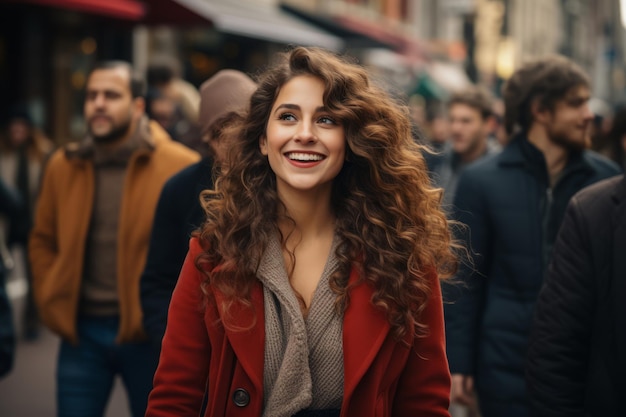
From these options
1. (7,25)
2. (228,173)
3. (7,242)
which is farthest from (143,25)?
(228,173)

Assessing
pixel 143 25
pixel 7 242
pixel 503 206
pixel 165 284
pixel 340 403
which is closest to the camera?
pixel 340 403

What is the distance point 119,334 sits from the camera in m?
4.92

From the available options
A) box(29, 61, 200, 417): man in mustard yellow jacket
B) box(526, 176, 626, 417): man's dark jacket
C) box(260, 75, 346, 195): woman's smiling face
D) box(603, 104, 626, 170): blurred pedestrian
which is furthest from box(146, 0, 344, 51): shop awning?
box(260, 75, 346, 195): woman's smiling face

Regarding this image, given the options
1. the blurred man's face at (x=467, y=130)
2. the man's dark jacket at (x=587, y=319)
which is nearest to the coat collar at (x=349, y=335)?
the man's dark jacket at (x=587, y=319)

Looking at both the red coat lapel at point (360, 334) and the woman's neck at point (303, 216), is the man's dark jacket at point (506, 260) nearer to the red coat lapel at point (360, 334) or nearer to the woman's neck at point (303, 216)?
the woman's neck at point (303, 216)

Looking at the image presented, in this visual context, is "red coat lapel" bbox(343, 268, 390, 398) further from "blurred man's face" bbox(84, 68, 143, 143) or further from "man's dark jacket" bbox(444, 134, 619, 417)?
"blurred man's face" bbox(84, 68, 143, 143)

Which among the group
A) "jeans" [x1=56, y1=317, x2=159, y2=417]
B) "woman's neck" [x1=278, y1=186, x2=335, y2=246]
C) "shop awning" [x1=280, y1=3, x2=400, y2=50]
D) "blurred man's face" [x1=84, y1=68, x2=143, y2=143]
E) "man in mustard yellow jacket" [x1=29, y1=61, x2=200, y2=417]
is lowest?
"jeans" [x1=56, y1=317, x2=159, y2=417]

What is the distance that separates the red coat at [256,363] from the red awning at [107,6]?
28.8 feet

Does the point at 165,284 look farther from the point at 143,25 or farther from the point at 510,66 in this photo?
the point at 510,66

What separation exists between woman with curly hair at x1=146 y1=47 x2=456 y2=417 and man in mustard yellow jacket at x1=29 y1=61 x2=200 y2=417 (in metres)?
1.80

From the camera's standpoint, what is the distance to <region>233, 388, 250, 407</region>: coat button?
2896 mm

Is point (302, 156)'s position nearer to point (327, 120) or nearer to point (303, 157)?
point (303, 157)

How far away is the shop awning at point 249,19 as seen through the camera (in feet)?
43.9

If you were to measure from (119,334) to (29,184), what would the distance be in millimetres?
5567
